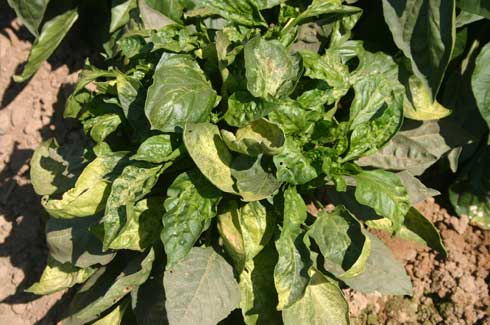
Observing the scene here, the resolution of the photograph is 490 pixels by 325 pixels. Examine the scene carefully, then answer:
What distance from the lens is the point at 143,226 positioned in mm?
1957

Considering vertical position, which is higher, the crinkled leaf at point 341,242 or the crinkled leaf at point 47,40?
the crinkled leaf at point 47,40

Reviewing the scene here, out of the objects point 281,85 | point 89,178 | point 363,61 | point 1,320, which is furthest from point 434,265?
point 1,320

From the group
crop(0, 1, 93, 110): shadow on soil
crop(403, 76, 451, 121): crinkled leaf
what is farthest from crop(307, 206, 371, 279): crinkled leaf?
crop(0, 1, 93, 110): shadow on soil

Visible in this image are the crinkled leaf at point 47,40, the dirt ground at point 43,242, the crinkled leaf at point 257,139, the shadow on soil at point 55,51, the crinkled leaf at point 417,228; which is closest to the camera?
the crinkled leaf at point 257,139

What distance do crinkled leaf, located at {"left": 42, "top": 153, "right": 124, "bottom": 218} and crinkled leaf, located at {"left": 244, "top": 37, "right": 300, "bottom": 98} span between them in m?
0.53

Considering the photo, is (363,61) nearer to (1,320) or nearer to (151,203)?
(151,203)

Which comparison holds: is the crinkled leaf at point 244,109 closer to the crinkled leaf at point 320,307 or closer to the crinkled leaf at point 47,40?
the crinkled leaf at point 320,307

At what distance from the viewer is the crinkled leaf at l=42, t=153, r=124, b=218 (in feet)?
5.98

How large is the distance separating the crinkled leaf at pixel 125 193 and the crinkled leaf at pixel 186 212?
3.3 inches

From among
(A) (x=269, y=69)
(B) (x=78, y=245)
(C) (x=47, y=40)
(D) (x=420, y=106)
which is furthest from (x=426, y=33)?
(C) (x=47, y=40)

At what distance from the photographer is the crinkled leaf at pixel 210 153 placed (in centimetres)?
175

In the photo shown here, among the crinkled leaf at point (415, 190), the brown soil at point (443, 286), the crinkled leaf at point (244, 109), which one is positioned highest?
the crinkled leaf at point (244, 109)

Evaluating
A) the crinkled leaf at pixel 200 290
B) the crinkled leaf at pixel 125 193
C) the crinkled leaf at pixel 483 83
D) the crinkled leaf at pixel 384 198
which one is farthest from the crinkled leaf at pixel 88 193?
the crinkled leaf at pixel 483 83

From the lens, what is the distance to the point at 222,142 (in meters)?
1.85
